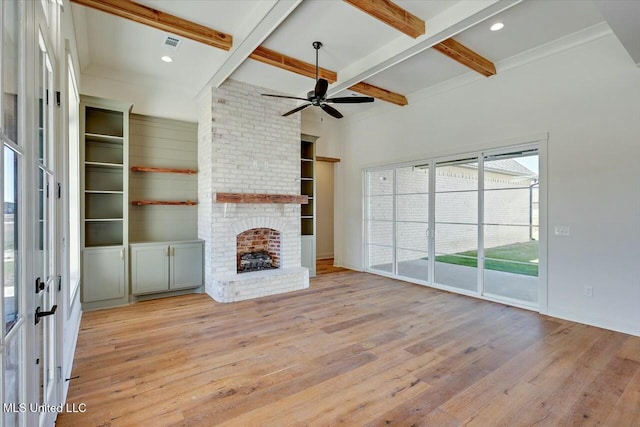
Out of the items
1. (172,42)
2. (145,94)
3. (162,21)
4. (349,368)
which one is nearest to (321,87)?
(162,21)

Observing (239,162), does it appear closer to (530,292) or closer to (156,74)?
(156,74)

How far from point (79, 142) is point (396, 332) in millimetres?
4788

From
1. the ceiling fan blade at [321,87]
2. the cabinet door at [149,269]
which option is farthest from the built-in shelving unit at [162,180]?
the ceiling fan blade at [321,87]

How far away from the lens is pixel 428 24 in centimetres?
355

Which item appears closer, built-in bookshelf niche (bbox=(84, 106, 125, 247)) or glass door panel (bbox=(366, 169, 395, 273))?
built-in bookshelf niche (bbox=(84, 106, 125, 247))

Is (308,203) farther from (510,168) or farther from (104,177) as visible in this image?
(510,168)

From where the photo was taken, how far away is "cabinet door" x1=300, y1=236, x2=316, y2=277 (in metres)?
6.51

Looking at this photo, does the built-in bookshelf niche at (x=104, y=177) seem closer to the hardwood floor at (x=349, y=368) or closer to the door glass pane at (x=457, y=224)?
the hardwood floor at (x=349, y=368)

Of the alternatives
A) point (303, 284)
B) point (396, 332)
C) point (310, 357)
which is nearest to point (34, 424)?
point (310, 357)

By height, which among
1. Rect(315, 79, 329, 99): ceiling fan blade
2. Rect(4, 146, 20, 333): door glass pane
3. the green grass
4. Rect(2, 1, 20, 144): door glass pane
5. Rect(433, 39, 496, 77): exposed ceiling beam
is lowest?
the green grass

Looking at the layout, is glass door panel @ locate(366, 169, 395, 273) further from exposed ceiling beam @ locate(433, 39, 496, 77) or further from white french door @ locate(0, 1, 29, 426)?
white french door @ locate(0, 1, 29, 426)

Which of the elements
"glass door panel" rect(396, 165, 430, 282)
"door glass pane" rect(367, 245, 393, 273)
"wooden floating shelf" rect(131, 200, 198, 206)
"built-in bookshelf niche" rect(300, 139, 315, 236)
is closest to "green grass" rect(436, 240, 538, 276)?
"glass door panel" rect(396, 165, 430, 282)

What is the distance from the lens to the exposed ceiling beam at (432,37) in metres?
3.08

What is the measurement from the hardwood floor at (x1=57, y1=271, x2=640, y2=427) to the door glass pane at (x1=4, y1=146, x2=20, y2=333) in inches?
56.5
